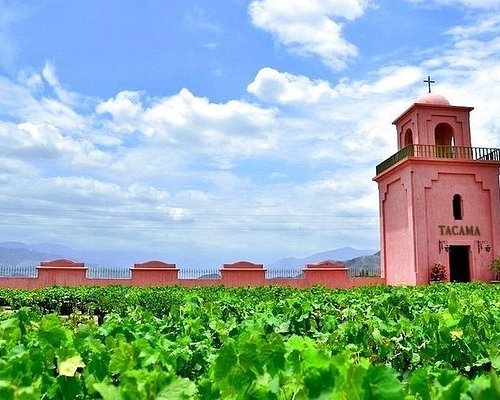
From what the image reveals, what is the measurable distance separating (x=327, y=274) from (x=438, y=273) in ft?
17.0

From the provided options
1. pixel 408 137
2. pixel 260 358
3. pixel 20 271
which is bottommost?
pixel 260 358

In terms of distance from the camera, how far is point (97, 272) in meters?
25.9

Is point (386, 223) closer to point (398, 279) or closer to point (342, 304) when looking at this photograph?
point (398, 279)

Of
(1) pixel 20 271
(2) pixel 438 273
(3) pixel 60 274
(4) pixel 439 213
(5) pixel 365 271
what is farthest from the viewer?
(5) pixel 365 271

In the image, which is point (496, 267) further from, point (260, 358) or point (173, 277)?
point (260, 358)

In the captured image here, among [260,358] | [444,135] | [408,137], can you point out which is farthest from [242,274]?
[260,358]

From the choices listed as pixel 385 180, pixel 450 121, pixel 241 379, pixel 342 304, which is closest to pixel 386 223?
pixel 385 180

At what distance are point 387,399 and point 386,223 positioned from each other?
96.0ft

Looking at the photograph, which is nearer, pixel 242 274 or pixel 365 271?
pixel 242 274

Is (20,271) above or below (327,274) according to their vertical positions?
above

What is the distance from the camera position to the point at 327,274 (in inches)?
1055

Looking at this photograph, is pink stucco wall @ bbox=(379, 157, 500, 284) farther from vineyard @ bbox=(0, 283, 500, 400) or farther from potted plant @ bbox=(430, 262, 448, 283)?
vineyard @ bbox=(0, 283, 500, 400)

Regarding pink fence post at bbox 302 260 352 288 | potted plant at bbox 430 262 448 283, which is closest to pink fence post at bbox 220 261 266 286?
pink fence post at bbox 302 260 352 288

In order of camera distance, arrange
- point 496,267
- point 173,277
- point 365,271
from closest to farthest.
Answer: point 496,267
point 173,277
point 365,271
